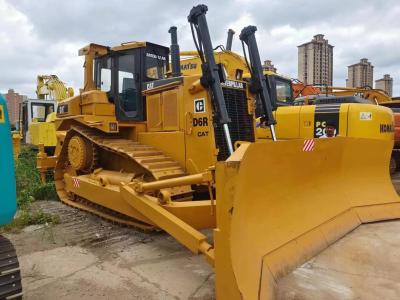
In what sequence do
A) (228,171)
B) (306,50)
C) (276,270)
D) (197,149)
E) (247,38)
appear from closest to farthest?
(228,171), (276,270), (197,149), (247,38), (306,50)

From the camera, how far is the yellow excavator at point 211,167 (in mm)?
2986

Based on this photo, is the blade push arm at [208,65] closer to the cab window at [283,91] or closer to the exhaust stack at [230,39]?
the exhaust stack at [230,39]

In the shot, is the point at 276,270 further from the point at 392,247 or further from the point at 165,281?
the point at 392,247

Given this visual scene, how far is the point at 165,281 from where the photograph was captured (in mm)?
3557

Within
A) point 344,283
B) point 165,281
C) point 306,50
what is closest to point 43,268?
point 165,281

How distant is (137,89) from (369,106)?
14.9ft

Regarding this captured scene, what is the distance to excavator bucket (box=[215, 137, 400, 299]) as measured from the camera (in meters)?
2.73

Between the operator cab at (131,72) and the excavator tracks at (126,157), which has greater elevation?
the operator cab at (131,72)

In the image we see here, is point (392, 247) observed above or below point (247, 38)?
below

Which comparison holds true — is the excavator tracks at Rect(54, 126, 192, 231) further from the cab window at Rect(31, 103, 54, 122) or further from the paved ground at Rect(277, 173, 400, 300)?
the cab window at Rect(31, 103, 54, 122)

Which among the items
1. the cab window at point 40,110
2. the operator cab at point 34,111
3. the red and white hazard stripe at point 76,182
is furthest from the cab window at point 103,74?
the cab window at point 40,110

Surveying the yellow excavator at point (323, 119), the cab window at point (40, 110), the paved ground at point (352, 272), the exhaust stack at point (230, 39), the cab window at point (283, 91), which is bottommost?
the paved ground at point (352, 272)

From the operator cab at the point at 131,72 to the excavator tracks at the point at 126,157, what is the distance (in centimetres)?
55

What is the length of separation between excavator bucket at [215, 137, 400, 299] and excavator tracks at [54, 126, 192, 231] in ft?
5.39
